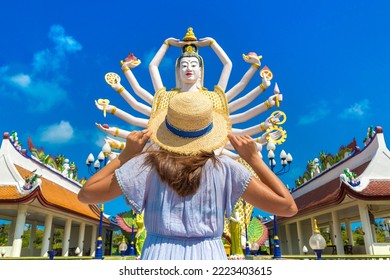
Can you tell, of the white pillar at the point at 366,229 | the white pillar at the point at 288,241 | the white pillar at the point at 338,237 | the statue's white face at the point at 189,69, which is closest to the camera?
the statue's white face at the point at 189,69

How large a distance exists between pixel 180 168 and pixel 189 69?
846cm

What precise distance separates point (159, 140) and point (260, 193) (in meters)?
0.65

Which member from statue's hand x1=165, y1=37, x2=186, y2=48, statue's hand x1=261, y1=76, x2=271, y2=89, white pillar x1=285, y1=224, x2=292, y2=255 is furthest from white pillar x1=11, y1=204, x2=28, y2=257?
white pillar x1=285, y1=224, x2=292, y2=255

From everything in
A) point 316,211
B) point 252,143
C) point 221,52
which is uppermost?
point 221,52

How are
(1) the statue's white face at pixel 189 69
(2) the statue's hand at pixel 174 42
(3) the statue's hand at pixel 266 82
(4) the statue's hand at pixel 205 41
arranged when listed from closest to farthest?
(1) the statue's white face at pixel 189 69 < (3) the statue's hand at pixel 266 82 < (2) the statue's hand at pixel 174 42 < (4) the statue's hand at pixel 205 41

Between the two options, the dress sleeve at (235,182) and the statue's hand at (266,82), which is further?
the statue's hand at (266,82)

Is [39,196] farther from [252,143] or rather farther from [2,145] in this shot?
[252,143]

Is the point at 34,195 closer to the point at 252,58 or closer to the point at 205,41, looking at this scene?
the point at 205,41

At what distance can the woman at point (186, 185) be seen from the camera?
1.64 metres

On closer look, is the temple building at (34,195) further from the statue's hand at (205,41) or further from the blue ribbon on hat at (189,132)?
the blue ribbon on hat at (189,132)

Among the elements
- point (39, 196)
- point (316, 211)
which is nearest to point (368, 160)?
point (316, 211)

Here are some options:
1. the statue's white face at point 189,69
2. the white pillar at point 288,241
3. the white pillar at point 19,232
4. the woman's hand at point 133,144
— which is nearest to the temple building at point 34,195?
the white pillar at point 19,232
